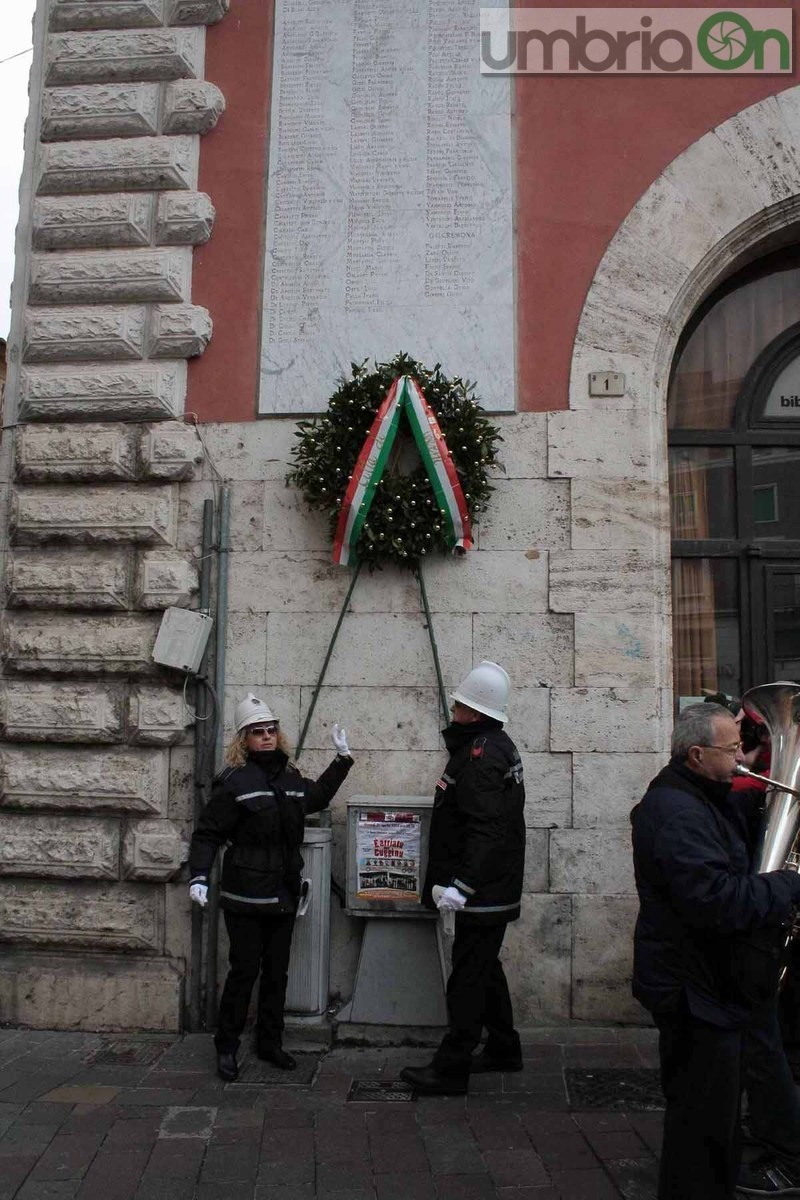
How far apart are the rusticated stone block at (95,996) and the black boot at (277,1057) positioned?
720 millimetres

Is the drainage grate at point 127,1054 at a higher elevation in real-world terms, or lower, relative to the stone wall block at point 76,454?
lower

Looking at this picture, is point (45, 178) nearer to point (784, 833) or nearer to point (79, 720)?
point (79, 720)

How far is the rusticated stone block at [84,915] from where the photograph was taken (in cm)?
578

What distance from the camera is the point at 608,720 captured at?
19.0 feet

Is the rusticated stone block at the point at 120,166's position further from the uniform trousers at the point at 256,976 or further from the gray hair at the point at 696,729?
the gray hair at the point at 696,729

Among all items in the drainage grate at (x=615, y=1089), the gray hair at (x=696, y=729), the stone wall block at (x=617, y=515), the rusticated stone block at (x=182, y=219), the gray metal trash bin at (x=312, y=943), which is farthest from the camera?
the rusticated stone block at (x=182, y=219)

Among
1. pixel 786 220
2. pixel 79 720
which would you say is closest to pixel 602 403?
pixel 786 220

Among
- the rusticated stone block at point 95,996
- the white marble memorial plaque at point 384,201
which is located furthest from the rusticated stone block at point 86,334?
the rusticated stone block at point 95,996

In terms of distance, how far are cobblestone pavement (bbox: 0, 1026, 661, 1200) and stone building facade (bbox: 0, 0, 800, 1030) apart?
1.92 feet

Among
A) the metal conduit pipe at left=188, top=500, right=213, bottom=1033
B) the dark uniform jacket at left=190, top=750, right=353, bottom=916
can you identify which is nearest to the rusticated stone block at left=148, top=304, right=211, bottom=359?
the metal conduit pipe at left=188, top=500, right=213, bottom=1033

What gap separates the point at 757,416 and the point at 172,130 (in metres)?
3.92

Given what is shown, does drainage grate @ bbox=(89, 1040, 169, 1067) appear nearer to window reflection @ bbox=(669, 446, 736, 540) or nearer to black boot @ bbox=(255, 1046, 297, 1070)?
black boot @ bbox=(255, 1046, 297, 1070)

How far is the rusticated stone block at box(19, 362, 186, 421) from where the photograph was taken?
613 cm

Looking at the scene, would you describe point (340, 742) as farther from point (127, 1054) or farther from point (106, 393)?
point (106, 393)
